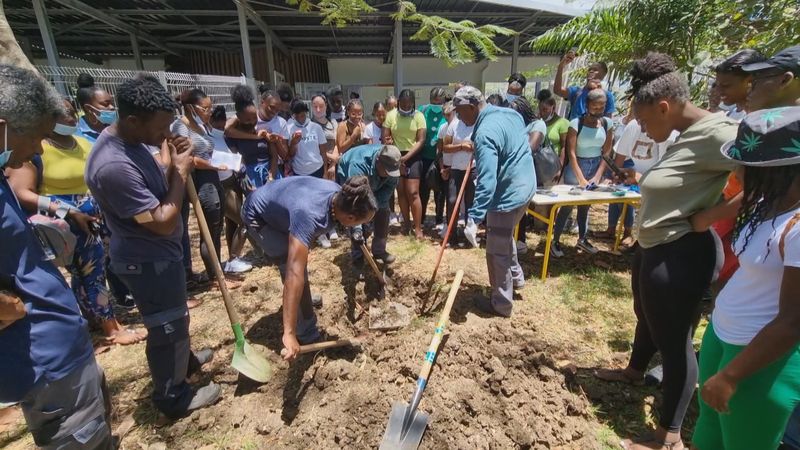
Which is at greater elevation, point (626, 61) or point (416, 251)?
point (626, 61)

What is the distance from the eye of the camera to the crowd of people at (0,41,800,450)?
3.94ft

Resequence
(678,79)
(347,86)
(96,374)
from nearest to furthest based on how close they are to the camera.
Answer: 1. (96,374)
2. (678,79)
3. (347,86)

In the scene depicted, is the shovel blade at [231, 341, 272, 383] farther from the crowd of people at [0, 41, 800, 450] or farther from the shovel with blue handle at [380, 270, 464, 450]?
the shovel with blue handle at [380, 270, 464, 450]

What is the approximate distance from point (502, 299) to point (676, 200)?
1.79 metres

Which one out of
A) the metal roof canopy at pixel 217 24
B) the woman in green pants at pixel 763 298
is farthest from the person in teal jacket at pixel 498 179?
the metal roof canopy at pixel 217 24

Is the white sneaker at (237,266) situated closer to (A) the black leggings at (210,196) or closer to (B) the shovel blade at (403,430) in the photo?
(A) the black leggings at (210,196)

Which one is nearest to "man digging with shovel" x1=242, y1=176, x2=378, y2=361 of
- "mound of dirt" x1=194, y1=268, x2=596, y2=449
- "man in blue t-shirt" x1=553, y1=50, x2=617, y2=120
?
"mound of dirt" x1=194, y1=268, x2=596, y2=449

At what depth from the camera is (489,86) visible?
18.8m

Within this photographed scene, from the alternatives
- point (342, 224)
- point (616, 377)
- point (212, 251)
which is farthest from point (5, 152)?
point (616, 377)

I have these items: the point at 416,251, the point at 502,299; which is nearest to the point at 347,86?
the point at 416,251

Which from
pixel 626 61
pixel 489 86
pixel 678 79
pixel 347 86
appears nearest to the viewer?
pixel 678 79

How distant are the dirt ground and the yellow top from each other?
1.38m

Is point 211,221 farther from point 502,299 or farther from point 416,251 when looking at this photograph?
point 502,299

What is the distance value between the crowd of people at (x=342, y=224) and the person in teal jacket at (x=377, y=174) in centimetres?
2
